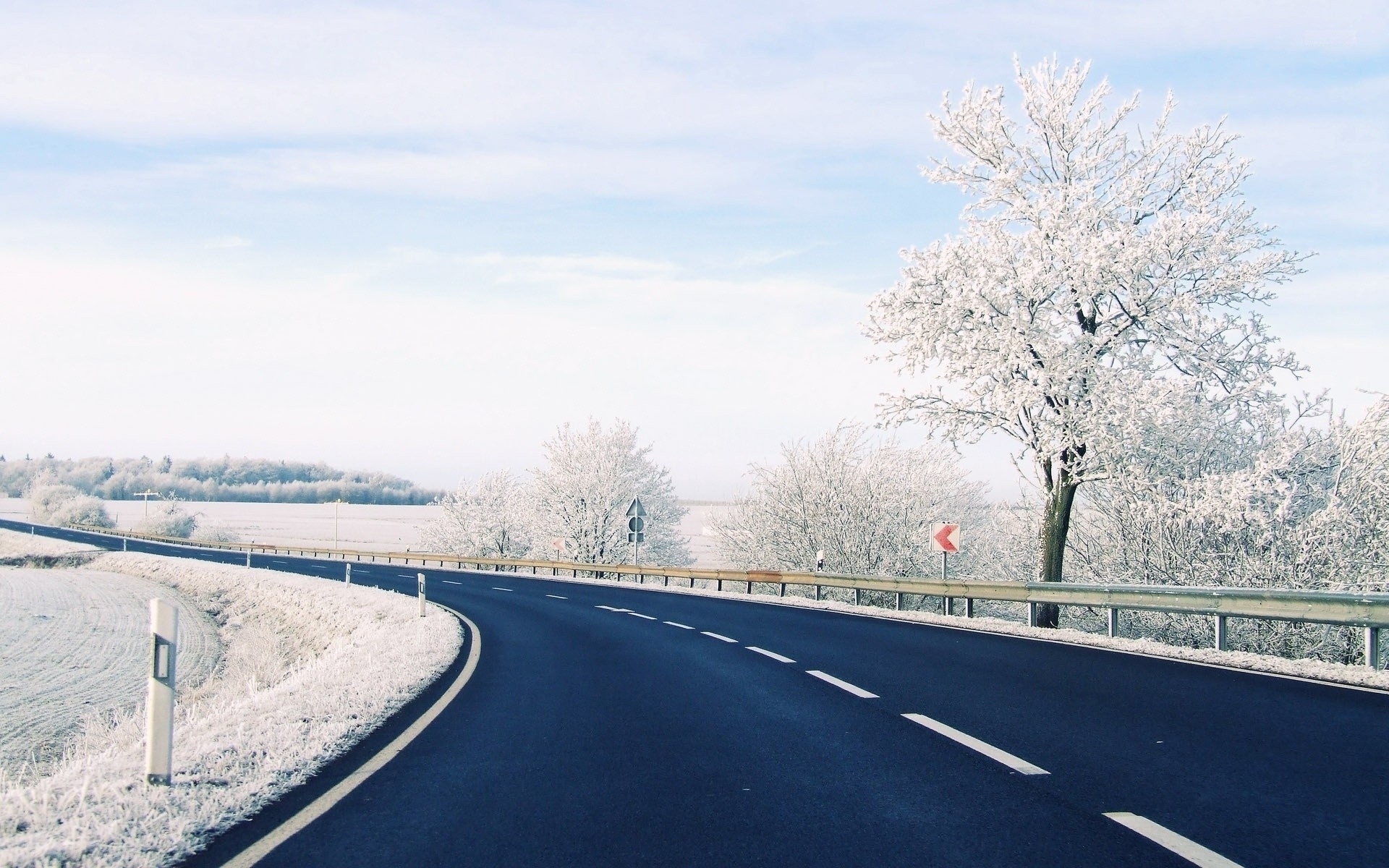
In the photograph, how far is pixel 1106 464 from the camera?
773 inches

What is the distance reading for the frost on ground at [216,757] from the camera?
459 cm

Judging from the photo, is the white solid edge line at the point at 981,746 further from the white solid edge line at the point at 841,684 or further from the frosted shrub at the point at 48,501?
the frosted shrub at the point at 48,501

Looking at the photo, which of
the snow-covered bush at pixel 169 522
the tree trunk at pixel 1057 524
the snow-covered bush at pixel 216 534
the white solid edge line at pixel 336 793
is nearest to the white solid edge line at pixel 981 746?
the white solid edge line at pixel 336 793

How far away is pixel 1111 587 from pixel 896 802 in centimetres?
1082

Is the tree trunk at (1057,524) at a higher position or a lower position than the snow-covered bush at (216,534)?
higher

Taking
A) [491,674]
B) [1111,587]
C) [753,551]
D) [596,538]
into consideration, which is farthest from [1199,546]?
[596,538]

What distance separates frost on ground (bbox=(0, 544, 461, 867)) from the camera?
459 cm

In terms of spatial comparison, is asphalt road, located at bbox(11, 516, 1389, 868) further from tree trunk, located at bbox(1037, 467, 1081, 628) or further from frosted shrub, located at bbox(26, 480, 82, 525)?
frosted shrub, located at bbox(26, 480, 82, 525)

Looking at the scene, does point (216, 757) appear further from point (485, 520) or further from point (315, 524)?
point (315, 524)

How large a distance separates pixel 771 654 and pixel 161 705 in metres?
8.18

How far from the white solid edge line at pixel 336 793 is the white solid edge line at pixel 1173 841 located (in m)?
4.03

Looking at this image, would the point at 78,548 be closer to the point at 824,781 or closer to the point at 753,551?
the point at 753,551

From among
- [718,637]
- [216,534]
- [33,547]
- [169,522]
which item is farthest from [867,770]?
[169,522]

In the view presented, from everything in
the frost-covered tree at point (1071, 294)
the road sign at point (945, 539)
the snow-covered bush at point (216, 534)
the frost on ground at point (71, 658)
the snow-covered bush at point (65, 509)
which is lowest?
the snow-covered bush at point (216, 534)
